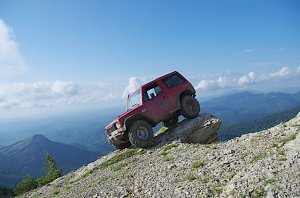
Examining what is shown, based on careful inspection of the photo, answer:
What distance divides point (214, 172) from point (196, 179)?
692 mm

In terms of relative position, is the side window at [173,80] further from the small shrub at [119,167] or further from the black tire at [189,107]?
the small shrub at [119,167]

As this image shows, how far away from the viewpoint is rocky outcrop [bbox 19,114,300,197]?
824cm

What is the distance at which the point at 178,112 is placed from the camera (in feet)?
66.2

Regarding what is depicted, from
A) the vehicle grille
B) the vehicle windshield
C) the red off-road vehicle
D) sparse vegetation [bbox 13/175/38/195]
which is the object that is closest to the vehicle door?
the red off-road vehicle

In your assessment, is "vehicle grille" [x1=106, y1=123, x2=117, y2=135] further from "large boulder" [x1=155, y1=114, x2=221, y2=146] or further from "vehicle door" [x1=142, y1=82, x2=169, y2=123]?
"large boulder" [x1=155, y1=114, x2=221, y2=146]

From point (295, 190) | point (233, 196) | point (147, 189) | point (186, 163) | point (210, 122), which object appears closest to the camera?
point (295, 190)

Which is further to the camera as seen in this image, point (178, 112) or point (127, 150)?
point (178, 112)

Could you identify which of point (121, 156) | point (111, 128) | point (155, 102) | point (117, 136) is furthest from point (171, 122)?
point (121, 156)

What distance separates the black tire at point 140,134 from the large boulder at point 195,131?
858 mm

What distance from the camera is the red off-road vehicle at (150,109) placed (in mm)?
17359

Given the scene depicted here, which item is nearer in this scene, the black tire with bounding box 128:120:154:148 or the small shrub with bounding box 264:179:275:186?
the small shrub with bounding box 264:179:275:186

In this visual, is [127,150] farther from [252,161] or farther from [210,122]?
[252,161]

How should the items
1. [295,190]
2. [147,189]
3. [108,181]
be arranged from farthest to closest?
[108,181] < [147,189] < [295,190]

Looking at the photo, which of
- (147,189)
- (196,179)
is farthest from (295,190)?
(147,189)
